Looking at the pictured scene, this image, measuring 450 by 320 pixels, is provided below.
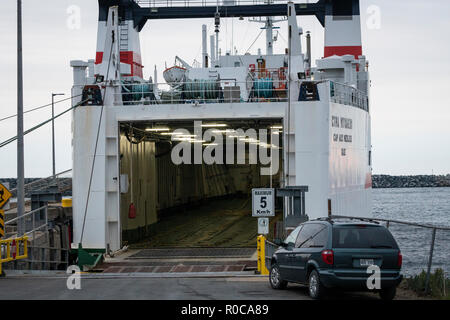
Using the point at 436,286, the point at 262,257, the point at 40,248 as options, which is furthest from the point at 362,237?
the point at 40,248

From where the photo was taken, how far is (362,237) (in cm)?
1333

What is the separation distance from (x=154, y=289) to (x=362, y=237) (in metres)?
A: 4.85

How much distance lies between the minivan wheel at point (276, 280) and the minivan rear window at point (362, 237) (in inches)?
96.0

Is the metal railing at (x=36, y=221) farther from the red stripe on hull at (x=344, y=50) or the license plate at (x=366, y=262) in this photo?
the red stripe on hull at (x=344, y=50)

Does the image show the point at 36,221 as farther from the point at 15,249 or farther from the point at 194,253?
the point at 194,253

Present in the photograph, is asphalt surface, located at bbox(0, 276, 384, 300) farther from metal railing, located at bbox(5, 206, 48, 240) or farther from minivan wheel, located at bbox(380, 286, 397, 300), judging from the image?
metal railing, located at bbox(5, 206, 48, 240)

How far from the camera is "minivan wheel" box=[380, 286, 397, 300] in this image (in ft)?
43.5

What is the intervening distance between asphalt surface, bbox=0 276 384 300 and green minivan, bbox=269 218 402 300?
63 centimetres

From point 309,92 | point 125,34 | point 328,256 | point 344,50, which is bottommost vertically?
point 328,256

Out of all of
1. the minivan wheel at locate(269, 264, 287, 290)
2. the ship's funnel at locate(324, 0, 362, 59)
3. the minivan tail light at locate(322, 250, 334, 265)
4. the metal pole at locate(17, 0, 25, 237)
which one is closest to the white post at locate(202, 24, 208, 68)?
the ship's funnel at locate(324, 0, 362, 59)

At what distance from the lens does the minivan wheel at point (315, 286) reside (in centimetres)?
1330

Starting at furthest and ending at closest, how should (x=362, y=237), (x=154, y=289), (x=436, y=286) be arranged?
(x=154, y=289)
(x=436, y=286)
(x=362, y=237)

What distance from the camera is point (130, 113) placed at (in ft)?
82.3

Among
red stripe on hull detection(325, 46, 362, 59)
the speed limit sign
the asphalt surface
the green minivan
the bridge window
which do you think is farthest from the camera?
red stripe on hull detection(325, 46, 362, 59)
